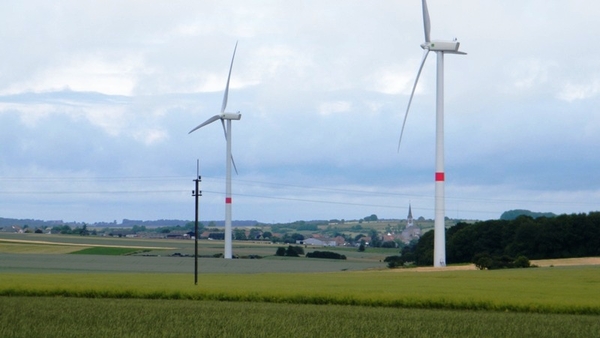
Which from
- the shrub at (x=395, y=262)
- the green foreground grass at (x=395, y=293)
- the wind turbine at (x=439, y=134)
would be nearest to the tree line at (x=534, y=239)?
the shrub at (x=395, y=262)

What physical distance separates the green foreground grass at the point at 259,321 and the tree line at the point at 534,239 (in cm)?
7115

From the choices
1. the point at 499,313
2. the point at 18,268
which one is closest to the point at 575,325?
the point at 499,313

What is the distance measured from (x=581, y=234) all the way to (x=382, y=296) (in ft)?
236

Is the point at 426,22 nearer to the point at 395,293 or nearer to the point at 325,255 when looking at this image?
the point at 395,293

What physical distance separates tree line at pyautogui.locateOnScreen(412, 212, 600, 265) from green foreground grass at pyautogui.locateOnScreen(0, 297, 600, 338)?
233ft

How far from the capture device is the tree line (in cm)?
10712

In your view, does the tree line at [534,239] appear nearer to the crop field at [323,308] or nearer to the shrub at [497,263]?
the shrub at [497,263]

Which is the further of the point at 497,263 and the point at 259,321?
the point at 497,263

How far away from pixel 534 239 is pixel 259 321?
83.9 m

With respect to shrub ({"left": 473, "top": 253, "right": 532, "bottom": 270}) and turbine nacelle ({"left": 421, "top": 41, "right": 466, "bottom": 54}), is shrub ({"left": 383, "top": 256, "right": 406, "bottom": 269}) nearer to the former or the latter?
shrub ({"left": 473, "top": 253, "right": 532, "bottom": 270})

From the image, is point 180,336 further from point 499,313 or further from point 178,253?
point 178,253

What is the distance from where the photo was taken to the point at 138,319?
1201 inches

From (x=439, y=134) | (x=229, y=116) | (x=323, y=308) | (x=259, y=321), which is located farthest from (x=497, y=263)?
(x=259, y=321)

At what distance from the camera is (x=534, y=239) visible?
354 ft
